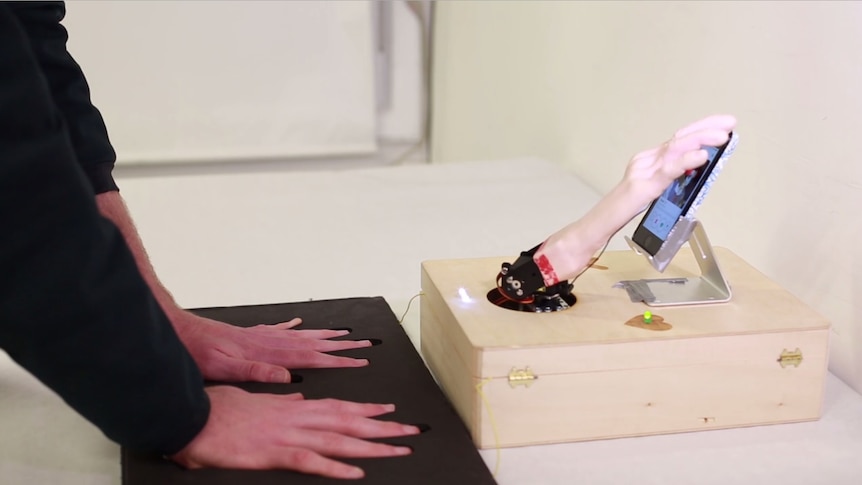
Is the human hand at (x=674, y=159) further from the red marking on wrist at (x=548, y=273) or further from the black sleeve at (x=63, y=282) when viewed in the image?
the black sleeve at (x=63, y=282)

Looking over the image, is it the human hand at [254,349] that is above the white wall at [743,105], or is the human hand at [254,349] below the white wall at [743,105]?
below

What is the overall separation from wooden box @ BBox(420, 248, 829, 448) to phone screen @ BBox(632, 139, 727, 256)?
67 mm

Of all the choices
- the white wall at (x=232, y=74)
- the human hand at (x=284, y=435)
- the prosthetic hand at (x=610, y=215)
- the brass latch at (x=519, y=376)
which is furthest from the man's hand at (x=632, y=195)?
the white wall at (x=232, y=74)

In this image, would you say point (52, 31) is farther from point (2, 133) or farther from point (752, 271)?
point (752, 271)

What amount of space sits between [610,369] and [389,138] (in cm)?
194

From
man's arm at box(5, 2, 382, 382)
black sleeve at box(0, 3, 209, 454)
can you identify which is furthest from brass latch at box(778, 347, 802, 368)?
black sleeve at box(0, 3, 209, 454)

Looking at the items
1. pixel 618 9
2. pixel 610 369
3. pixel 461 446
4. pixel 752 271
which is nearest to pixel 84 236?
pixel 461 446

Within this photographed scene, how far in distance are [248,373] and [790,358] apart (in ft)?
1.74

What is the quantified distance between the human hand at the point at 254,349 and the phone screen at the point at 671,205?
0.32 meters

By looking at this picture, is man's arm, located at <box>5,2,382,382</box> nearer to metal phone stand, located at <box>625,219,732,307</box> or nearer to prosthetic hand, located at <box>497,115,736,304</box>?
prosthetic hand, located at <box>497,115,736,304</box>

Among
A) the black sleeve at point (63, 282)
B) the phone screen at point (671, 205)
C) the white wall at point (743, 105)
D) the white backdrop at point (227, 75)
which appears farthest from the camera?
the white backdrop at point (227, 75)

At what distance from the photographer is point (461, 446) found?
84 centimetres

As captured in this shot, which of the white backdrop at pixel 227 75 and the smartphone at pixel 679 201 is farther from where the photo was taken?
the white backdrop at pixel 227 75

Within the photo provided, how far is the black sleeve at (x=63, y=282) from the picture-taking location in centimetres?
66
